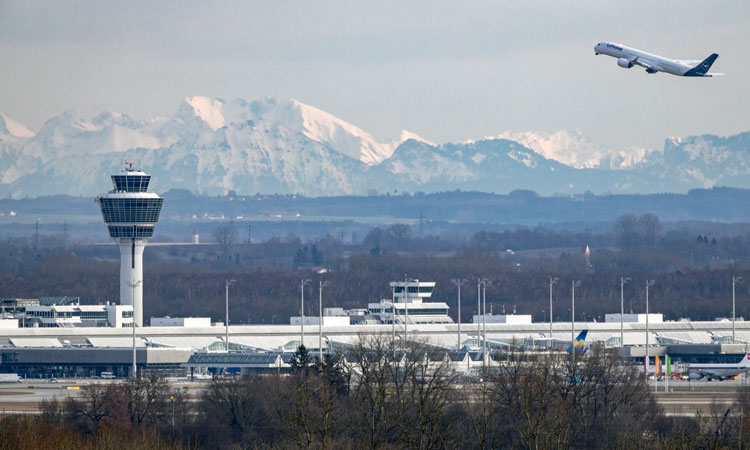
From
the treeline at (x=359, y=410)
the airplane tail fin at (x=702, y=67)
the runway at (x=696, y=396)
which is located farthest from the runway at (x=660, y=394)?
the airplane tail fin at (x=702, y=67)

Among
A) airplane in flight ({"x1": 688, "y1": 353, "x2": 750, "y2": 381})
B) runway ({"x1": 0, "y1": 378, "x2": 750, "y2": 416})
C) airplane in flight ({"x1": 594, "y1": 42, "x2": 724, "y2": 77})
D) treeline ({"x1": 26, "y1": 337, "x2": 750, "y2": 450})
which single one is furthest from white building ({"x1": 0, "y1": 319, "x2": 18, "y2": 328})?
airplane in flight ({"x1": 594, "y1": 42, "x2": 724, "y2": 77})

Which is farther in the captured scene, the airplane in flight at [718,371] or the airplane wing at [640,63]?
the airplane in flight at [718,371]

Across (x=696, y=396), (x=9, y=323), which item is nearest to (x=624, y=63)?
(x=696, y=396)

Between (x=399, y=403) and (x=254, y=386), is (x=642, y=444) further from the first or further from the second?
(x=254, y=386)

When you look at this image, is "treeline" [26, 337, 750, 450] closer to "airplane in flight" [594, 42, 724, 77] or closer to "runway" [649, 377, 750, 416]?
"runway" [649, 377, 750, 416]

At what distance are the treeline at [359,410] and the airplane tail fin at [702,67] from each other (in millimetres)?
23198

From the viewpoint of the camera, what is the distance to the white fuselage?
125 meters

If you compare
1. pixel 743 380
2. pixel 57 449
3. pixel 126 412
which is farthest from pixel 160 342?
pixel 57 449

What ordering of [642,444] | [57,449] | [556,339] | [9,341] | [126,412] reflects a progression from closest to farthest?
[642,444]
[57,449]
[126,412]
[9,341]
[556,339]

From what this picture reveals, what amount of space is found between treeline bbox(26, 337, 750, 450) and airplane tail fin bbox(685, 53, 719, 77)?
76.1 feet

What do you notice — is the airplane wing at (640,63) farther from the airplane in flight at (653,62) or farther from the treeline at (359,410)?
the treeline at (359,410)

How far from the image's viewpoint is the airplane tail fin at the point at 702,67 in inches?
4958

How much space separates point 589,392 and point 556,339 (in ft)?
278

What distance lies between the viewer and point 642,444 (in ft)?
246
